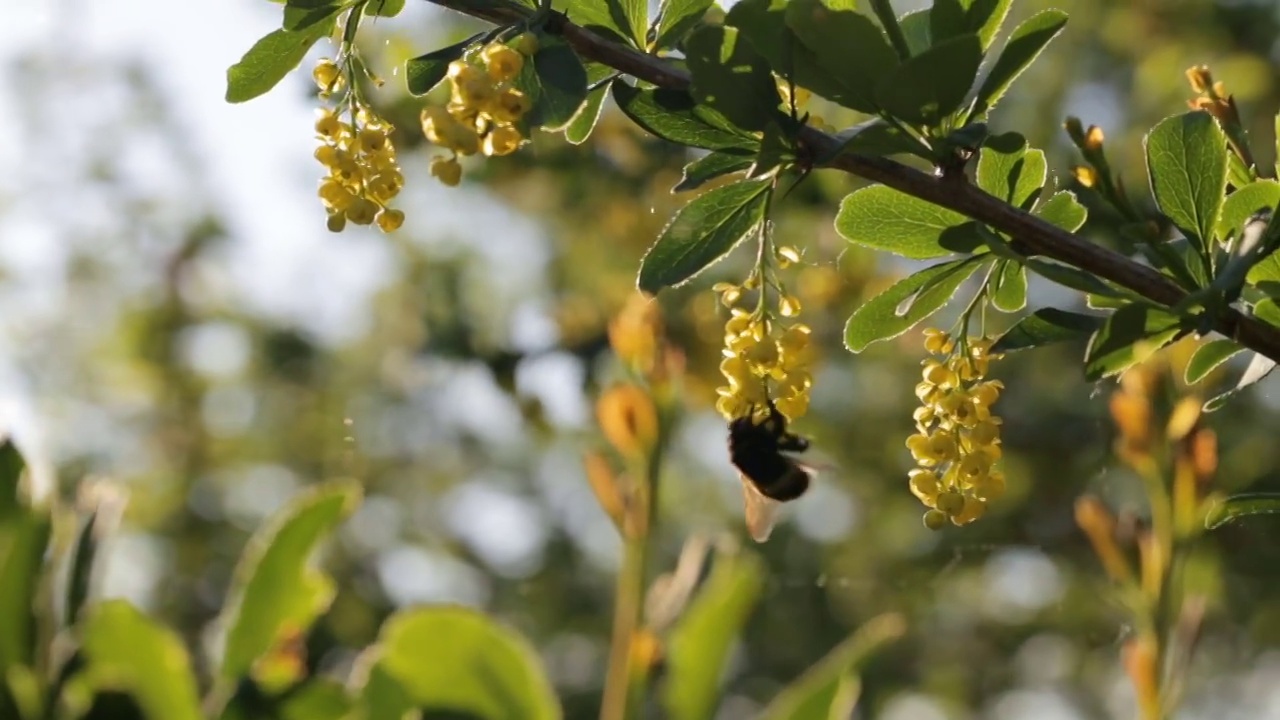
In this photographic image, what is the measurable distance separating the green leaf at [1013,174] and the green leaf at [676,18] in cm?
24

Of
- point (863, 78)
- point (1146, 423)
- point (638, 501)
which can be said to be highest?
point (863, 78)

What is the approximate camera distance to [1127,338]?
98 cm

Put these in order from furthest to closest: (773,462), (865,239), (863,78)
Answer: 1. (773,462)
2. (865,239)
3. (863,78)

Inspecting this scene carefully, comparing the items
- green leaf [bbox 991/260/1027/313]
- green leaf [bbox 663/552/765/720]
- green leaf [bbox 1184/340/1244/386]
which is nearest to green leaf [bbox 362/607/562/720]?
green leaf [bbox 663/552/765/720]

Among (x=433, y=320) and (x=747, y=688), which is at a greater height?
(x=433, y=320)

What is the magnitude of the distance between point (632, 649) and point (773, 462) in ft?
2.22

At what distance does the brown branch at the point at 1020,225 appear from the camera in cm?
98

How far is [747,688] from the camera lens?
6.62m

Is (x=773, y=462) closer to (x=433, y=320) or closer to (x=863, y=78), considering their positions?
(x=863, y=78)

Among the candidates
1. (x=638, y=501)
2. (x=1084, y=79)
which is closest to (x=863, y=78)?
(x=638, y=501)

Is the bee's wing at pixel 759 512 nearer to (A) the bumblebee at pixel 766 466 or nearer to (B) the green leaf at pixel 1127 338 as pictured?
(A) the bumblebee at pixel 766 466

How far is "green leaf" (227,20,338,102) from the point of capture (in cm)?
111

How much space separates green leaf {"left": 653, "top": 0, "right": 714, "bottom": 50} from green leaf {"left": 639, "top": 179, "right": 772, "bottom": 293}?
130 mm

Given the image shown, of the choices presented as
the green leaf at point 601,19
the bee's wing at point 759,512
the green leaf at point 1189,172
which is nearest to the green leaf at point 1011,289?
the green leaf at point 1189,172
